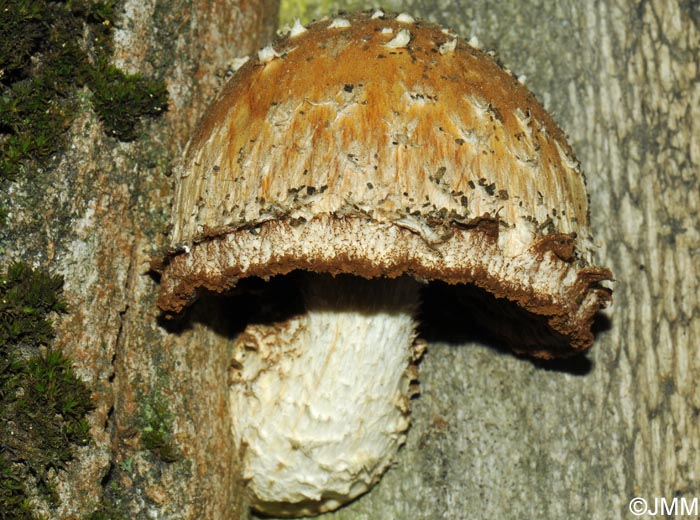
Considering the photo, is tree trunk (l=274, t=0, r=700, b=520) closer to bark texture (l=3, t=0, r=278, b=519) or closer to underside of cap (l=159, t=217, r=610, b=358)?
underside of cap (l=159, t=217, r=610, b=358)

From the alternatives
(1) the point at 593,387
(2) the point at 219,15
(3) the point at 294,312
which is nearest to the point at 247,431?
(3) the point at 294,312

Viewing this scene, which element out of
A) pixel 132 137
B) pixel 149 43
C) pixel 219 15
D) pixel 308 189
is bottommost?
pixel 308 189

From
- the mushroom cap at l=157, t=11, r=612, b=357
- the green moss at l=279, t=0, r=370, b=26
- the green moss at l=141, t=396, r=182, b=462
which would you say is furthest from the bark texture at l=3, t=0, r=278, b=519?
the green moss at l=279, t=0, r=370, b=26

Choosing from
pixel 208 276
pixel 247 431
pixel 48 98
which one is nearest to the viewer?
pixel 208 276

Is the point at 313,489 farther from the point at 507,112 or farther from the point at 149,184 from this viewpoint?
the point at 507,112

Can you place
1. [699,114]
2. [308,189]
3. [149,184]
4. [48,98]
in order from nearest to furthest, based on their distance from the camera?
[308,189] < [48,98] < [149,184] < [699,114]

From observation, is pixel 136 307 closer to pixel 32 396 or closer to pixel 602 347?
pixel 32 396
